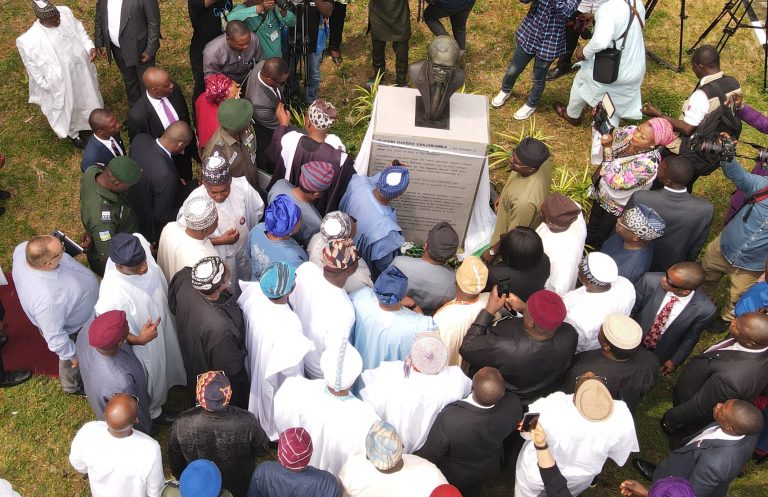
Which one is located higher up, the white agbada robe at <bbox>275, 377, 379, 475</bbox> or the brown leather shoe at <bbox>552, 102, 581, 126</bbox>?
the white agbada robe at <bbox>275, 377, 379, 475</bbox>

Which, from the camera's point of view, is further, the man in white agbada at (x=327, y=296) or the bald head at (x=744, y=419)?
the man in white agbada at (x=327, y=296)

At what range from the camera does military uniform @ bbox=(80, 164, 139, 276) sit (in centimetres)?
529

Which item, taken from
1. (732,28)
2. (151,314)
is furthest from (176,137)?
(732,28)

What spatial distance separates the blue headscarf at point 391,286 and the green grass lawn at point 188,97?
78.0 inches

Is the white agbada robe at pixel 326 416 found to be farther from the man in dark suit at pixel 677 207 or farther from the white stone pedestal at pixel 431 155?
the man in dark suit at pixel 677 207

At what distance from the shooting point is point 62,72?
24.1ft

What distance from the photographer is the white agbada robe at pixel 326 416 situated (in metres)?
4.19

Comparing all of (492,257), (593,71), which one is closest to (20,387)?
(492,257)

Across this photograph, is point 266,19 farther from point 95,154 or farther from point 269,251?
point 269,251

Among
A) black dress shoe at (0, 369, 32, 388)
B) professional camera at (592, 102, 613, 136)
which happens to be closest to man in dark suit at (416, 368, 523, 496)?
black dress shoe at (0, 369, 32, 388)

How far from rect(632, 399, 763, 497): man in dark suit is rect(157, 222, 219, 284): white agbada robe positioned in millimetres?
3421

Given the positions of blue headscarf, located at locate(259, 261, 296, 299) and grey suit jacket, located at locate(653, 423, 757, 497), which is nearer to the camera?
grey suit jacket, located at locate(653, 423, 757, 497)

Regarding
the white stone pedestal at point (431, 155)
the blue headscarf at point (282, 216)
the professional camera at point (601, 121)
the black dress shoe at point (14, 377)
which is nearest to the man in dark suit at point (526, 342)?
the blue headscarf at point (282, 216)

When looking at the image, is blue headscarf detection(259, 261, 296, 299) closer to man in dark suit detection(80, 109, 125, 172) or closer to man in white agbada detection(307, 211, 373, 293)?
man in white agbada detection(307, 211, 373, 293)
